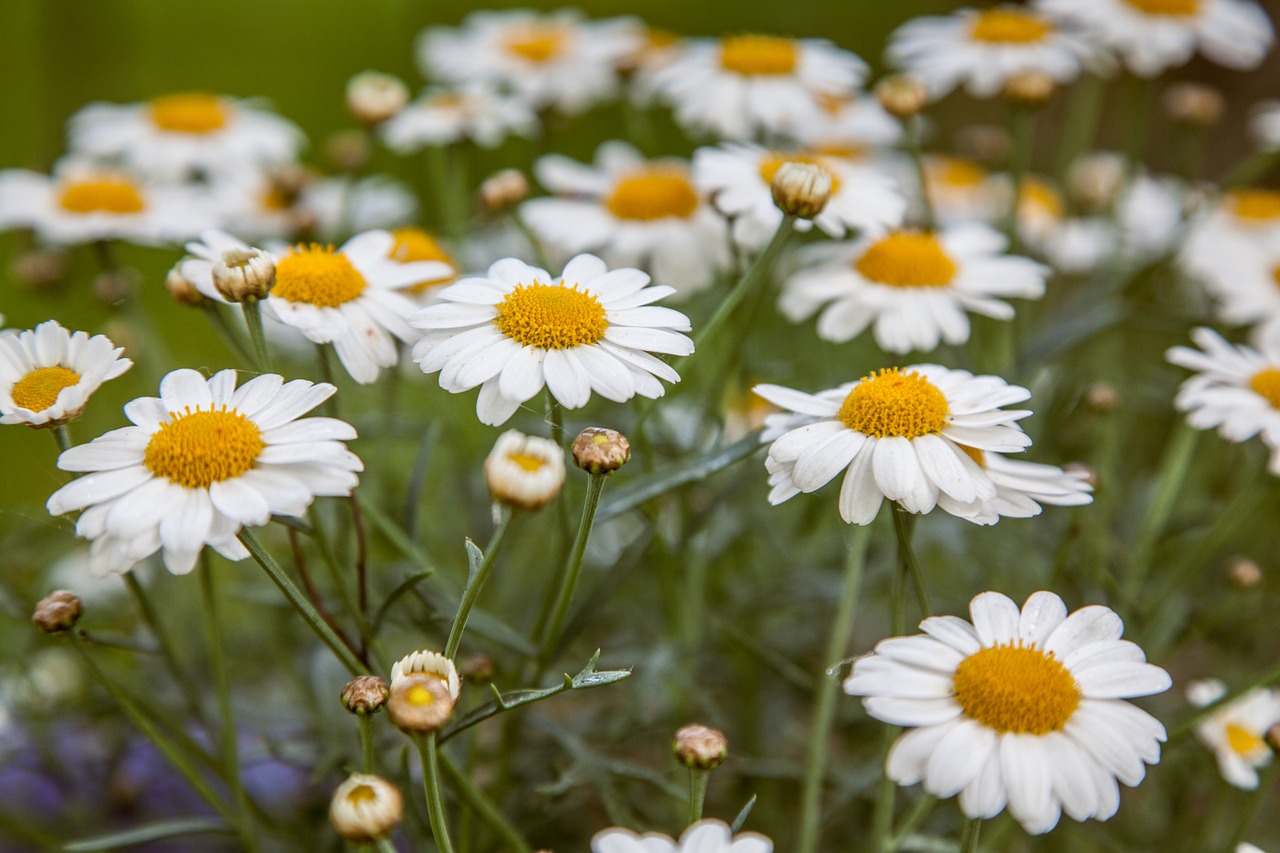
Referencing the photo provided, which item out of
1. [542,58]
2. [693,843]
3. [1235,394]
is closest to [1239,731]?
[1235,394]

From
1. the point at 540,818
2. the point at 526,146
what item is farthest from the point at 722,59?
the point at 526,146

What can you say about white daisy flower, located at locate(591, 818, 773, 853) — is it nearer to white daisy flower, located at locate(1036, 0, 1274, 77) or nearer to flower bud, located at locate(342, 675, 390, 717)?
flower bud, located at locate(342, 675, 390, 717)

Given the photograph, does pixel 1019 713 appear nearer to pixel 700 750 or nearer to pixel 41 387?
pixel 700 750

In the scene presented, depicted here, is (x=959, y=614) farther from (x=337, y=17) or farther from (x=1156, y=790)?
(x=337, y=17)

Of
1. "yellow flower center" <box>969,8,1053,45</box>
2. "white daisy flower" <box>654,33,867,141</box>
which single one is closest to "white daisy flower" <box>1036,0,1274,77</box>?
"yellow flower center" <box>969,8,1053,45</box>

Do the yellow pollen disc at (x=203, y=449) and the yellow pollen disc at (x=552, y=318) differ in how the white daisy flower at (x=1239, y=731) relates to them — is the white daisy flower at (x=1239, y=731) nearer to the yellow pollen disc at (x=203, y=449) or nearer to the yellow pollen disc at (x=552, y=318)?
the yellow pollen disc at (x=552, y=318)
